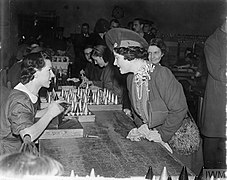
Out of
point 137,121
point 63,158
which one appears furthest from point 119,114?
point 63,158

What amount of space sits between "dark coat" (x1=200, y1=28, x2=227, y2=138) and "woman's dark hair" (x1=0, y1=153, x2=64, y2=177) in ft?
4.47

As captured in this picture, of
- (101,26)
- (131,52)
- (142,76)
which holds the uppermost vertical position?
(101,26)

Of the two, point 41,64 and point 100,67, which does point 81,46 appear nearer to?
point 100,67

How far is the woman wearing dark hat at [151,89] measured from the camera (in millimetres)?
1873

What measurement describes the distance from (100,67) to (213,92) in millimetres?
1572

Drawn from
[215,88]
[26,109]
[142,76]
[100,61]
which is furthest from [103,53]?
[26,109]

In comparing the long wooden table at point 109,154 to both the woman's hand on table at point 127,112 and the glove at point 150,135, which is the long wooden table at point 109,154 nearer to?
the glove at point 150,135

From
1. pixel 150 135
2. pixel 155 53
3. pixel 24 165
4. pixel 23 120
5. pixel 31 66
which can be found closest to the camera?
pixel 24 165

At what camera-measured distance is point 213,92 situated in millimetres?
2256

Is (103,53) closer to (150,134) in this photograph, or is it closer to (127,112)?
(127,112)

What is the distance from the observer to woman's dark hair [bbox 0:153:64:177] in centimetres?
81

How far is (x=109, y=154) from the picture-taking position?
158 centimetres

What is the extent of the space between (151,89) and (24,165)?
118 cm

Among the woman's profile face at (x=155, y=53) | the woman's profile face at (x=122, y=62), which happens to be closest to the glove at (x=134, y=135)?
the woman's profile face at (x=122, y=62)
